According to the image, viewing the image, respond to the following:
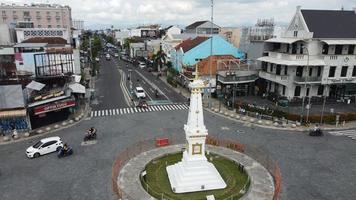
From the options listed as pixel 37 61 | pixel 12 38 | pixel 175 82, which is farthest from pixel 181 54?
pixel 12 38

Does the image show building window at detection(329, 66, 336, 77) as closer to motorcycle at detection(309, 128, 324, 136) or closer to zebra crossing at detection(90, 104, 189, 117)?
motorcycle at detection(309, 128, 324, 136)

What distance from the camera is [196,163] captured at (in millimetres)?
23312

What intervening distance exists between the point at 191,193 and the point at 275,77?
113ft

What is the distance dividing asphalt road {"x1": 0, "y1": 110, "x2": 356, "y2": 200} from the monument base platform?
515 centimetres

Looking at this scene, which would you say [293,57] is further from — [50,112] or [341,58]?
[50,112]

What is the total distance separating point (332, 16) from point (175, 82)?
3391 centimetres

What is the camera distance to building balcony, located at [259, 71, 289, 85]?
48931 millimetres

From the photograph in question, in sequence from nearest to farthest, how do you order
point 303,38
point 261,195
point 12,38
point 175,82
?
point 261,195 → point 303,38 → point 175,82 → point 12,38

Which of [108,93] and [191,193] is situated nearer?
[191,193]

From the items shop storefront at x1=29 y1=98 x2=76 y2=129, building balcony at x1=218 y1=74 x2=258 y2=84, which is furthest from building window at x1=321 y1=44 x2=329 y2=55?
shop storefront at x1=29 y1=98 x2=76 y2=129

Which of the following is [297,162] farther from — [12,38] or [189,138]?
[12,38]

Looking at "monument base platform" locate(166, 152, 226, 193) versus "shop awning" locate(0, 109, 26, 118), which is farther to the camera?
"shop awning" locate(0, 109, 26, 118)

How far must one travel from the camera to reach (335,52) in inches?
1944

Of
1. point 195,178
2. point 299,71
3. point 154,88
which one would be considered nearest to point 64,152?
point 195,178
